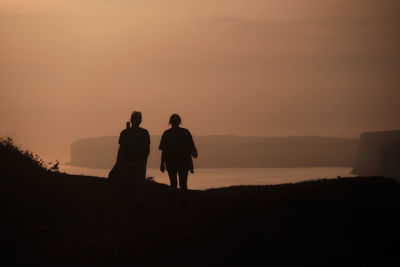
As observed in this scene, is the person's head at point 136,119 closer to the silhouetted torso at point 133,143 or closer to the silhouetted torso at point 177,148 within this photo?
the silhouetted torso at point 133,143

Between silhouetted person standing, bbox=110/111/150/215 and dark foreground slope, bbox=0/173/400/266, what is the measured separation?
43.0 inches

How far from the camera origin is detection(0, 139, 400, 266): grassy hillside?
12930 millimetres

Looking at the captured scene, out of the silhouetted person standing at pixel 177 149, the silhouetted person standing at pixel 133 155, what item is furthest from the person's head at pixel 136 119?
the silhouetted person standing at pixel 177 149

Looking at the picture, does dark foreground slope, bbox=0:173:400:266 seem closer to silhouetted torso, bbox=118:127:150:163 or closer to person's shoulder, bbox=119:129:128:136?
silhouetted torso, bbox=118:127:150:163

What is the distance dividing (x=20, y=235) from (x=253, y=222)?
5646mm

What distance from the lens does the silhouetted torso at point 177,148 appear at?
1772cm

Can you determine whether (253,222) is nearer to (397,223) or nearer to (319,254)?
(319,254)

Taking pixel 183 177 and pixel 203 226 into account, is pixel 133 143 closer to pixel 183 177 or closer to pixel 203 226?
pixel 183 177

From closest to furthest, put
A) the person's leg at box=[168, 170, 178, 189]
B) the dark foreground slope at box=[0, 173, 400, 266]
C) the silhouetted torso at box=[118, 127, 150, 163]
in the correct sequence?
the dark foreground slope at box=[0, 173, 400, 266] → the silhouetted torso at box=[118, 127, 150, 163] → the person's leg at box=[168, 170, 178, 189]

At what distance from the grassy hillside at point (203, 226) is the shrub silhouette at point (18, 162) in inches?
15.9

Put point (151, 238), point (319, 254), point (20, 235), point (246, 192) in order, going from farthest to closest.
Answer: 1. point (246, 192)
2. point (20, 235)
3. point (151, 238)
4. point (319, 254)

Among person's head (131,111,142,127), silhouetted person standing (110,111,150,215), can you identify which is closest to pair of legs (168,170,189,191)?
silhouetted person standing (110,111,150,215)

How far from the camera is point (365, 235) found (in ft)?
50.5

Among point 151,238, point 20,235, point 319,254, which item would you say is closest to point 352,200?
point 319,254
